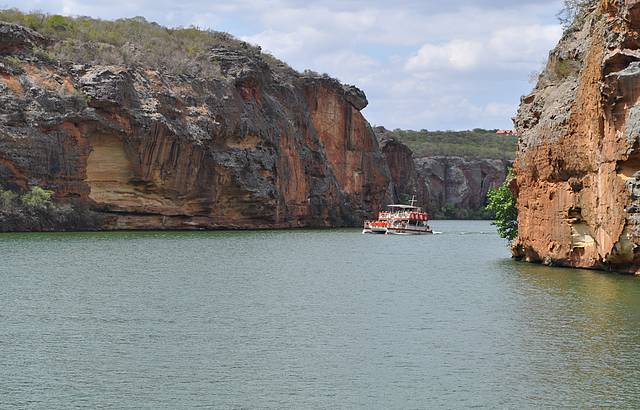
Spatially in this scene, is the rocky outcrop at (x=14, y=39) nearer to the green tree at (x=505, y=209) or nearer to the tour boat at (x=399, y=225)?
the tour boat at (x=399, y=225)

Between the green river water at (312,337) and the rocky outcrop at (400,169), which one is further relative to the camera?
the rocky outcrop at (400,169)

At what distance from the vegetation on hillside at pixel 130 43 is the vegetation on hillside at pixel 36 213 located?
13.1 metres

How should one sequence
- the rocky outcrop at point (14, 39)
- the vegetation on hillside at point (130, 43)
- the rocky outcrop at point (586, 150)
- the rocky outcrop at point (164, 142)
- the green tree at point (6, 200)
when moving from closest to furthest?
the rocky outcrop at point (586, 150), the green tree at point (6, 200), the rocky outcrop at point (164, 142), the rocky outcrop at point (14, 39), the vegetation on hillside at point (130, 43)

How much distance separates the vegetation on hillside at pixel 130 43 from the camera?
8469cm

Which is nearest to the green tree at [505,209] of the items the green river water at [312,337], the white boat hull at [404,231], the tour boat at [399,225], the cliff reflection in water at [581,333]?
the green river water at [312,337]

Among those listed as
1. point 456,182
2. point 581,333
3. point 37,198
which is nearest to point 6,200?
point 37,198

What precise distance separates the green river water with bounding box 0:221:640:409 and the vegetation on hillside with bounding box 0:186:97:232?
87.5ft

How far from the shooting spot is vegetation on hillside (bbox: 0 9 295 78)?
8469 centimetres

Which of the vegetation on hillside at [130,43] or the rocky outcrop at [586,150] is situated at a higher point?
the vegetation on hillside at [130,43]

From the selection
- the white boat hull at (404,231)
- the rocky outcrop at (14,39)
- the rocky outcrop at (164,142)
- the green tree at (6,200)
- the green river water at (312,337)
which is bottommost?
the green river water at (312,337)

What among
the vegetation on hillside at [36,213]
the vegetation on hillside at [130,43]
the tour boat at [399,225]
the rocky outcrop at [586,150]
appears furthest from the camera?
the tour boat at [399,225]

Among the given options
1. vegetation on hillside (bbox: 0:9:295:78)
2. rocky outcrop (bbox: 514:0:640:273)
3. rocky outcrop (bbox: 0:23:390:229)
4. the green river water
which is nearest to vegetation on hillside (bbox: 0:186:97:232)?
rocky outcrop (bbox: 0:23:390:229)

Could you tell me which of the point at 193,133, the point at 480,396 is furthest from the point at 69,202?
the point at 480,396

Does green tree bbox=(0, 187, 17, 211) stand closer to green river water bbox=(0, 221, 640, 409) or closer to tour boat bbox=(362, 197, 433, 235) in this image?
green river water bbox=(0, 221, 640, 409)
